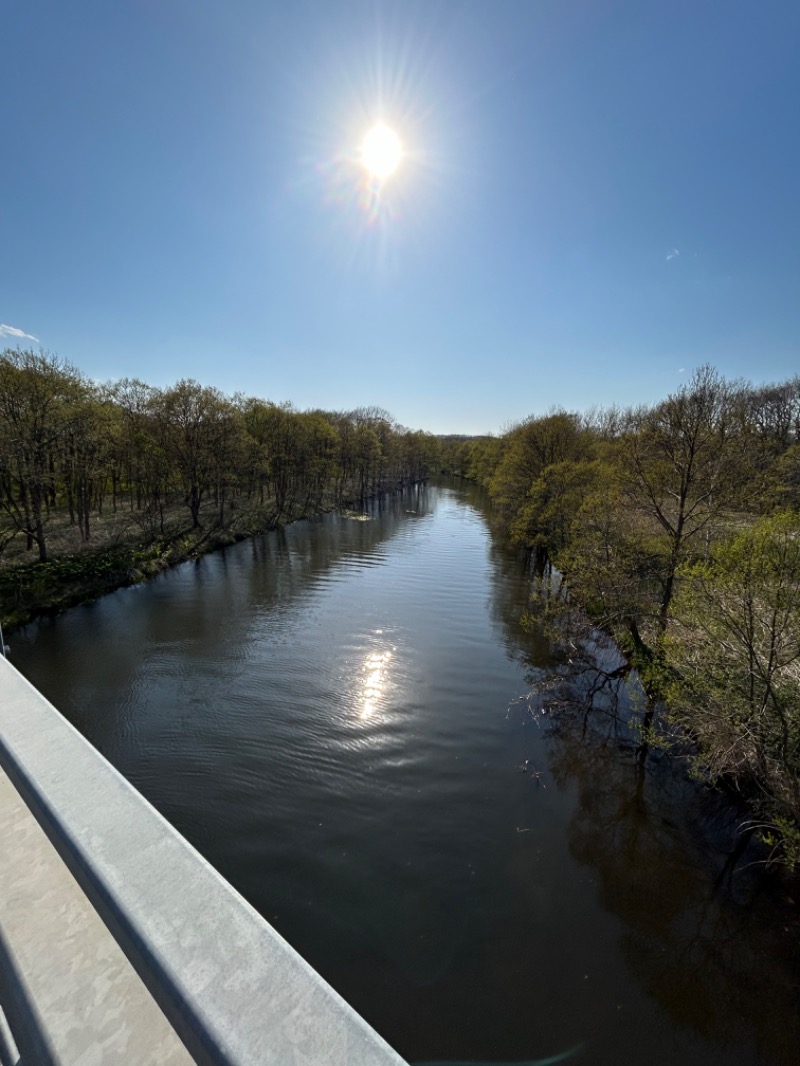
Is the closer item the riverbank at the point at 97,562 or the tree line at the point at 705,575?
the tree line at the point at 705,575

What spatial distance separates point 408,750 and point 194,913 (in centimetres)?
860

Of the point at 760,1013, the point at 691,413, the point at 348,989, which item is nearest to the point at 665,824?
the point at 760,1013

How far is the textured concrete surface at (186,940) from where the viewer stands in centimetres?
104

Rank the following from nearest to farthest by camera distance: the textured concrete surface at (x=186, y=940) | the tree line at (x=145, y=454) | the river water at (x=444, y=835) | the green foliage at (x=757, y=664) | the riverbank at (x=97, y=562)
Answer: the textured concrete surface at (x=186, y=940) < the river water at (x=444, y=835) < the green foliage at (x=757, y=664) < the riverbank at (x=97, y=562) < the tree line at (x=145, y=454)

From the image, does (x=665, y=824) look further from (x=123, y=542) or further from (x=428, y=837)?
(x=123, y=542)

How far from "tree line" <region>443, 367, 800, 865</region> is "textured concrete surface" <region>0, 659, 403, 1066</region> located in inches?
251

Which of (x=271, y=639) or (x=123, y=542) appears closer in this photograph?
(x=271, y=639)

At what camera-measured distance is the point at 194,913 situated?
132 centimetres

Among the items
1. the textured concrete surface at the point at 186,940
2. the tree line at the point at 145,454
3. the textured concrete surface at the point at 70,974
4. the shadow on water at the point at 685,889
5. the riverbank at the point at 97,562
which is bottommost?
the shadow on water at the point at 685,889

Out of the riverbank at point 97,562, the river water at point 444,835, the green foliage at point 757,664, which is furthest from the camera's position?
the riverbank at point 97,562

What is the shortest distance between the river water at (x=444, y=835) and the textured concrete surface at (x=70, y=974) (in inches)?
211

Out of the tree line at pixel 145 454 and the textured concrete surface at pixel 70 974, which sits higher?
the tree line at pixel 145 454

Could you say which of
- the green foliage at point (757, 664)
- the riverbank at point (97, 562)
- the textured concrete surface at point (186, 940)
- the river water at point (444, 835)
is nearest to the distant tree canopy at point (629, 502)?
the green foliage at point (757, 664)

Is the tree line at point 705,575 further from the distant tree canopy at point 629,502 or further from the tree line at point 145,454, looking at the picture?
the tree line at point 145,454
